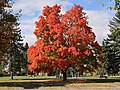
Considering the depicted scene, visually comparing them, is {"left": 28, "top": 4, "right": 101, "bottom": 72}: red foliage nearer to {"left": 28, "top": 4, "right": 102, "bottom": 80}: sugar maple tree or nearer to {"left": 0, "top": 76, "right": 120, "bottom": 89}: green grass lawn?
{"left": 28, "top": 4, "right": 102, "bottom": 80}: sugar maple tree

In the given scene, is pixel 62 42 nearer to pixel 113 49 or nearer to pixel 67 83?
pixel 67 83

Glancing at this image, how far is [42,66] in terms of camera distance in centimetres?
4303

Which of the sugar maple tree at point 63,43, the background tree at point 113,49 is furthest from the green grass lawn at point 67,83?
the background tree at point 113,49

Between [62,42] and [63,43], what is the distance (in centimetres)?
33

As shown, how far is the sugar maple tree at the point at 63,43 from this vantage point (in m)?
41.4

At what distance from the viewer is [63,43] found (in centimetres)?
4259

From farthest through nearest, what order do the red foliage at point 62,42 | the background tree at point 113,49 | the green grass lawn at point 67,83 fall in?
the background tree at point 113,49 → the red foliage at point 62,42 → the green grass lawn at point 67,83

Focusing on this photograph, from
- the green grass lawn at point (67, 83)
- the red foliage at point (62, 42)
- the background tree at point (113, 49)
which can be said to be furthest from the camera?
the background tree at point (113, 49)

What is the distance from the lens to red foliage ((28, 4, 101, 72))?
41312mm

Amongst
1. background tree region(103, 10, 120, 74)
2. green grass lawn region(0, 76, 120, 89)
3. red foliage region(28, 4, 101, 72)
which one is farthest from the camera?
background tree region(103, 10, 120, 74)

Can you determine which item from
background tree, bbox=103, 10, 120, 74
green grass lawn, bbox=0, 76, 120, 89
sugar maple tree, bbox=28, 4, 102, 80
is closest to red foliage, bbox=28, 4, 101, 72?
sugar maple tree, bbox=28, 4, 102, 80

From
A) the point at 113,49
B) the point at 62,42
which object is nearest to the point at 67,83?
the point at 62,42

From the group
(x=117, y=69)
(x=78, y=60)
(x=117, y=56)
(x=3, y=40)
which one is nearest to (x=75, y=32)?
(x=78, y=60)

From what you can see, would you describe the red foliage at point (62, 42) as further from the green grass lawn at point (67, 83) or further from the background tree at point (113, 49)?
the background tree at point (113, 49)
